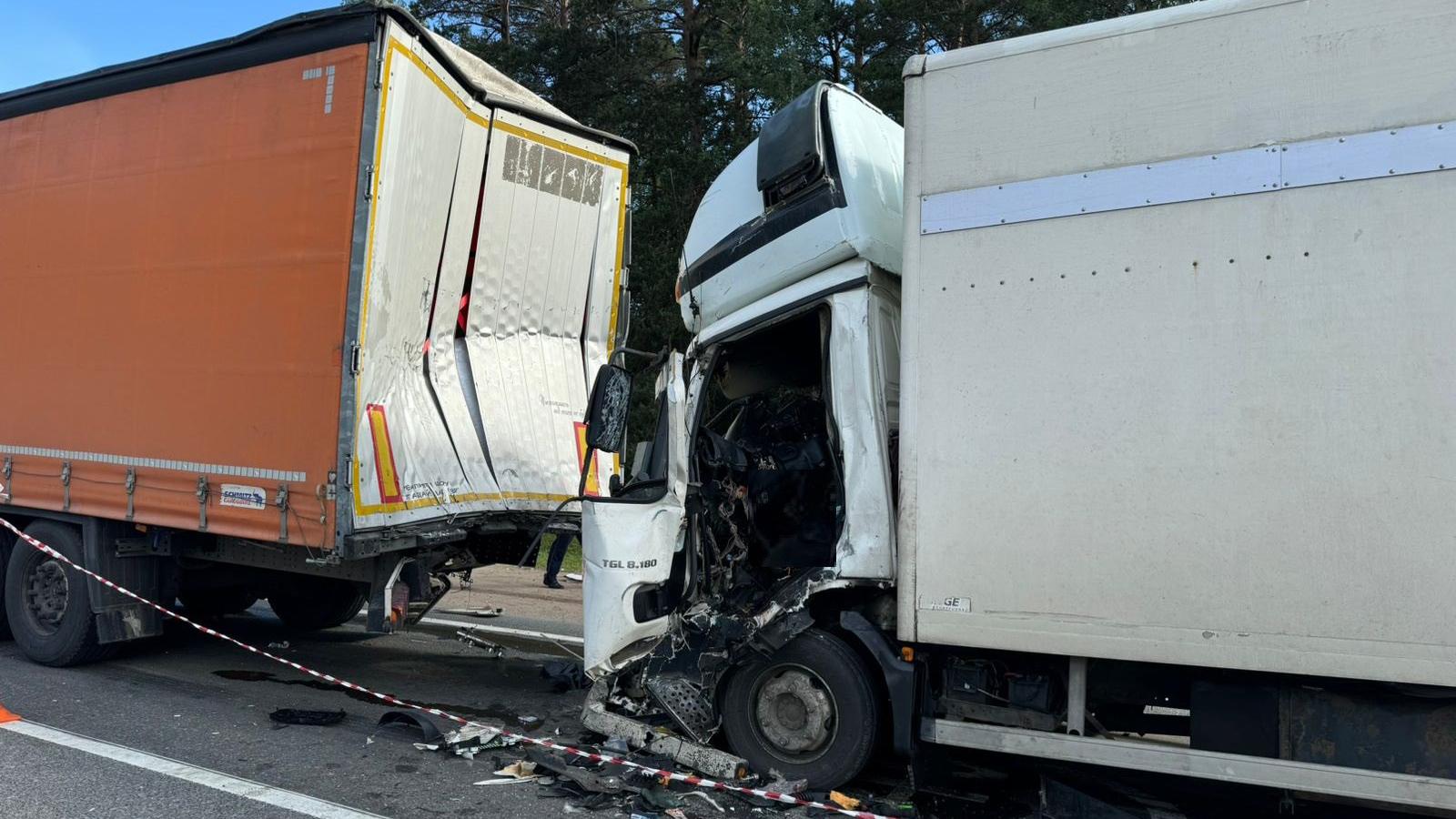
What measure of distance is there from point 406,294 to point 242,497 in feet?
4.76

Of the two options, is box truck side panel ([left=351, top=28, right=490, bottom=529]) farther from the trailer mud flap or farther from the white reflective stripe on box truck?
the white reflective stripe on box truck

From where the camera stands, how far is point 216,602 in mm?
7926

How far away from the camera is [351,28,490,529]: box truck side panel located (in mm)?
5348

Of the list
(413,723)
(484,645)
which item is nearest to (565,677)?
(413,723)

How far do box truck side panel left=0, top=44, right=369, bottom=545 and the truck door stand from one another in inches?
61.5

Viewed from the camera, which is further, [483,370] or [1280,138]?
[483,370]

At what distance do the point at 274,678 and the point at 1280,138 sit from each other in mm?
6264

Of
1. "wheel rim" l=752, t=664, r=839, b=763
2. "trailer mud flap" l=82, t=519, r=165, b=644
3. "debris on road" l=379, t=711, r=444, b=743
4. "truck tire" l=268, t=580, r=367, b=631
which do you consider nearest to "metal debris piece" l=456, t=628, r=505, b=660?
"truck tire" l=268, t=580, r=367, b=631

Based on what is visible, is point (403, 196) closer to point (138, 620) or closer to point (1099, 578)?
point (138, 620)

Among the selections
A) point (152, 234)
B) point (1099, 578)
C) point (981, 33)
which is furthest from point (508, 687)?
point (981, 33)

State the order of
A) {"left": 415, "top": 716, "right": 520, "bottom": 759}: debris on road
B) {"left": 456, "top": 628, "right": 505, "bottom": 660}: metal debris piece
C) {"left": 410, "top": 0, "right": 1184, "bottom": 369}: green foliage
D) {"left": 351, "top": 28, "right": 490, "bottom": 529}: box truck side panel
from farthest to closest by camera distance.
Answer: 1. {"left": 410, "top": 0, "right": 1184, "bottom": 369}: green foliage
2. {"left": 456, "top": 628, "right": 505, "bottom": 660}: metal debris piece
3. {"left": 351, "top": 28, "right": 490, "bottom": 529}: box truck side panel
4. {"left": 415, "top": 716, "right": 520, "bottom": 759}: debris on road

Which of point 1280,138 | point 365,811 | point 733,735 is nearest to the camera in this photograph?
point 1280,138

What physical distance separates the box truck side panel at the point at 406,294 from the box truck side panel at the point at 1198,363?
9.46ft

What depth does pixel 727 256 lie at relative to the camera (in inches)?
189
